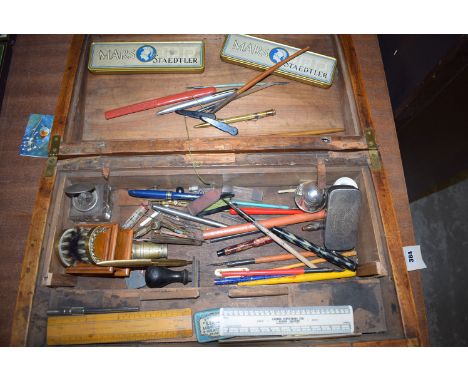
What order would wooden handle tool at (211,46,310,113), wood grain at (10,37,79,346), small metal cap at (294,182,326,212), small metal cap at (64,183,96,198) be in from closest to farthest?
1. wood grain at (10,37,79,346)
2. small metal cap at (64,183,96,198)
3. small metal cap at (294,182,326,212)
4. wooden handle tool at (211,46,310,113)

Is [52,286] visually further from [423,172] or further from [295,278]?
[423,172]

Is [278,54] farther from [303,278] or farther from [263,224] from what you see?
[303,278]

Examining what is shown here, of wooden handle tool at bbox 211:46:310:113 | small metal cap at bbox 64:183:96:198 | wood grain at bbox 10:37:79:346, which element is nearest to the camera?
wood grain at bbox 10:37:79:346

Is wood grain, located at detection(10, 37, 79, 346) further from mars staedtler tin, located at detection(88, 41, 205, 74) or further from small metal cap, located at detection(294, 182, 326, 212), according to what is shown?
small metal cap, located at detection(294, 182, 326, 212)

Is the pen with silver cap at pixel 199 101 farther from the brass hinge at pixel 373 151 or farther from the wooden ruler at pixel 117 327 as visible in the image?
the wooden ruler at pixel 117 327

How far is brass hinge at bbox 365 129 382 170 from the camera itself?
1175 mm

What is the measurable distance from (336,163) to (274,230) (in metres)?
0.36

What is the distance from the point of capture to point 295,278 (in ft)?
3.73

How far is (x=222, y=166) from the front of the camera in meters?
1.21

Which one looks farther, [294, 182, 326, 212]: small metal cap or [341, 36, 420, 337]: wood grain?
[294, 182, 326, 212]: small metal cap

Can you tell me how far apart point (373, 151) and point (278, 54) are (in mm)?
621

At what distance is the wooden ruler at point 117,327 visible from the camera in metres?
1.02

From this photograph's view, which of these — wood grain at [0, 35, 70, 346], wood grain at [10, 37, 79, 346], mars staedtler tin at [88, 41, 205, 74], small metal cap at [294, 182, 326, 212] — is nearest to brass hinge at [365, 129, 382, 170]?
small metal cap at [294, 182, 326, 212]

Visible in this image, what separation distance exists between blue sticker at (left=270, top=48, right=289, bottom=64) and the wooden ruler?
1134 millimetres
